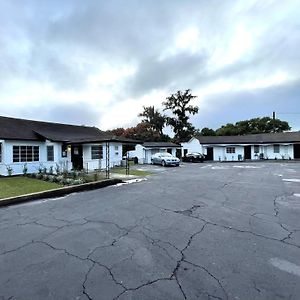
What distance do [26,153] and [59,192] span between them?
9.77 metres

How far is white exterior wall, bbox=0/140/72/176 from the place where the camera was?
17653 mm

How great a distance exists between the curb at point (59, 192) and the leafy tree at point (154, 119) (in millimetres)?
47969

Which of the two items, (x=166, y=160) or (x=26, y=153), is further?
(x=166, y=160)

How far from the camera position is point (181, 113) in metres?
57.7

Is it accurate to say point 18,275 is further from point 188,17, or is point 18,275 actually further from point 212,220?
point 188,17

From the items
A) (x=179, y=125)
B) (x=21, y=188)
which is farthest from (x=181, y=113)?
(x=21, y=188)

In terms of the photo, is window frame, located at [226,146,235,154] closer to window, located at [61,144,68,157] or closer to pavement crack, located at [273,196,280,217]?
window, located at [61,144,68,157]

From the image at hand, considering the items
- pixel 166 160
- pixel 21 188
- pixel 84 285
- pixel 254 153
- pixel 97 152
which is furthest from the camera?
pixel 254 153

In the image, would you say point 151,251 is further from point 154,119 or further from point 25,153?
point 154,119

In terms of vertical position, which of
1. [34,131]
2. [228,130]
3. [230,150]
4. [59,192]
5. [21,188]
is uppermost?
[228,130]

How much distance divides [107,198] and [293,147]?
123 feet

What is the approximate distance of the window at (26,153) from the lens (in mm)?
18484

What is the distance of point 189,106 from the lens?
57812 mm

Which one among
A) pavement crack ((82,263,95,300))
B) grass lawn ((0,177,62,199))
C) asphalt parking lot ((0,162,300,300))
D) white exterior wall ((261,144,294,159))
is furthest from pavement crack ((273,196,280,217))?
white exterior wall ((261,144,294,159))
